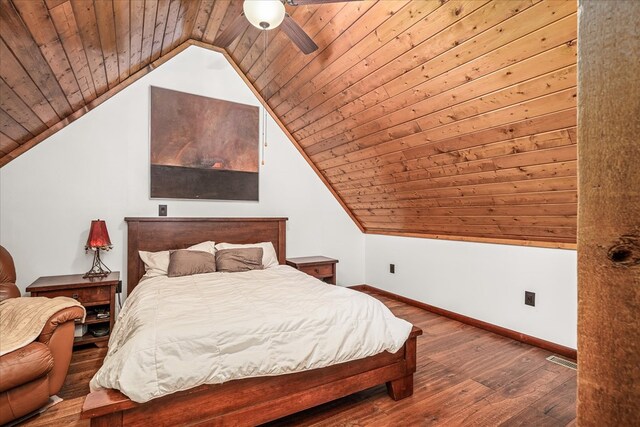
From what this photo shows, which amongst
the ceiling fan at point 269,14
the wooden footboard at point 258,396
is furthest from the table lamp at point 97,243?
the ceiling fan at point 269,14

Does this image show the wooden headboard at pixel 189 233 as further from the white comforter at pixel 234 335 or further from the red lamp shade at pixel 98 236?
the white comforter at pixel 234 335

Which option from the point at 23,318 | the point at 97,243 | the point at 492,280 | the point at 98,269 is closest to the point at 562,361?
the point at 492,280

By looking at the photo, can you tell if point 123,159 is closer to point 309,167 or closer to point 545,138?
point 309,167

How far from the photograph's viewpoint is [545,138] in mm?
2000

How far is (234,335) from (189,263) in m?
1.58

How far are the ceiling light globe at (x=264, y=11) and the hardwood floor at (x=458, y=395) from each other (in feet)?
7.59

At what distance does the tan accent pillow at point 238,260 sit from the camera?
314 centimetres

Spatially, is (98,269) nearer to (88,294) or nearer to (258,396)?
(88,294)

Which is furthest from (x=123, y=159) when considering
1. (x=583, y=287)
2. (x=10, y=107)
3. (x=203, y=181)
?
(x=583, y=287)

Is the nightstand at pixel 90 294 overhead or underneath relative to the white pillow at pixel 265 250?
underneath

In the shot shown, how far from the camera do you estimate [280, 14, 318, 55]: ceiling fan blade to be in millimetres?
2035

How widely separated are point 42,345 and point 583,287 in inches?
92.9

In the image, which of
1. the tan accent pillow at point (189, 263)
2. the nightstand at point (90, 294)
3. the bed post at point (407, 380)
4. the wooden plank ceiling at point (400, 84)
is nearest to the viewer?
the wooden plank ceiling at point (400, 84)

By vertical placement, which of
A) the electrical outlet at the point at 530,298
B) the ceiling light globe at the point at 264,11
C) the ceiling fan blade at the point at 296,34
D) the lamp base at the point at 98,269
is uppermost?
the ceiling fan blade at the point at 296,34
